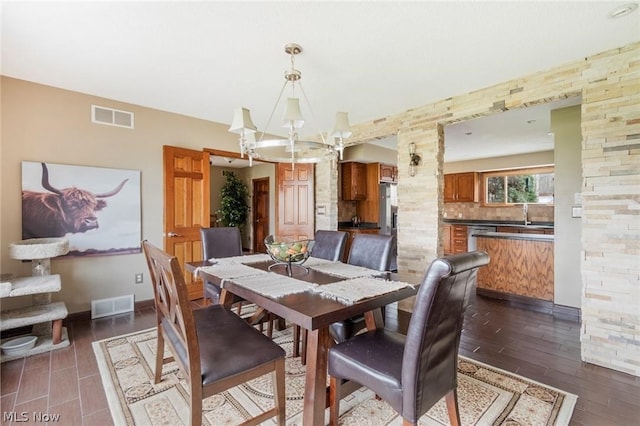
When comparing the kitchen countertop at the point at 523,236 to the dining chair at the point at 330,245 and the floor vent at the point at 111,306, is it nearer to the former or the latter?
the dining chair at the point at 330,245

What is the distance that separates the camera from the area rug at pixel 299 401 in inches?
68.9

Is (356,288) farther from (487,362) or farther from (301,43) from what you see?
(301,43)

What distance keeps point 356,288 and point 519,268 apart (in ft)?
10.4

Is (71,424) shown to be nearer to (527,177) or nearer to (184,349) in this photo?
(184,349)

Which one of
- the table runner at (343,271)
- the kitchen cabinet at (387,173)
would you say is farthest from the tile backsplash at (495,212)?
the table runner at (343,271)

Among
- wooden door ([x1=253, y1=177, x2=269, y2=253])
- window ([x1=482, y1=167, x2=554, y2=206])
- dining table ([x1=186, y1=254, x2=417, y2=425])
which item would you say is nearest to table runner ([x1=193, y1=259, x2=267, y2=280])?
dining table ([x1=186, y1=254, x2=417, y2=425])

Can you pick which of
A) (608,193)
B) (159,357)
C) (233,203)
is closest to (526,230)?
(608,193)

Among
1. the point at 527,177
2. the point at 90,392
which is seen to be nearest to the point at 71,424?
the point at 90,392

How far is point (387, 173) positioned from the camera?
21.1 ft

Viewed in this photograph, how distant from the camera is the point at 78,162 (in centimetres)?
331

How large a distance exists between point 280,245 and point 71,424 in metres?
1.55

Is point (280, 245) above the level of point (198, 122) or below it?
below

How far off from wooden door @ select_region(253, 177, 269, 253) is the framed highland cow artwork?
3933mm

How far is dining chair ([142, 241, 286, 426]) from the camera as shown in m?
1.36
